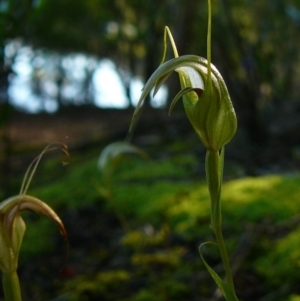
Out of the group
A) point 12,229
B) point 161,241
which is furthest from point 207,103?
point 161,241

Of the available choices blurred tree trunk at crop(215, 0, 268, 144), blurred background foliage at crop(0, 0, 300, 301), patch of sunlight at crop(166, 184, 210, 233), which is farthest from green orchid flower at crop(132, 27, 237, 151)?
blurred tree trunk at crop(215, 0, 268, 144)

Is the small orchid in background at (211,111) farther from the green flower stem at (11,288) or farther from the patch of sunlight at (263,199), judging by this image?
the patch of sunlight at (263,199)

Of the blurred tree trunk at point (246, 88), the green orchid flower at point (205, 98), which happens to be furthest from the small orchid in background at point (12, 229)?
the blurred tree trunk at point (246, 88)

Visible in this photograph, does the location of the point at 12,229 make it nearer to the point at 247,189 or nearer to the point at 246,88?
the point at 247,189

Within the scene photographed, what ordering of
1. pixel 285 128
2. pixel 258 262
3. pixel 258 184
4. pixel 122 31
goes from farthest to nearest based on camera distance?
pixel 122 31
pixel 285 128
pixel 258 184
pixel 258 262

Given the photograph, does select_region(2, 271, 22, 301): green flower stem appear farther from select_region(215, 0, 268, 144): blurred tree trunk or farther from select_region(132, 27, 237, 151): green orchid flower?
select_region(215, 0, 268, 144): blurred tree trunk

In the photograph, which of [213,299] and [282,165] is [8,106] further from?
[282,165]

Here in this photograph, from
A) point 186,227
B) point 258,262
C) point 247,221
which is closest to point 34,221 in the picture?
point 186,227
